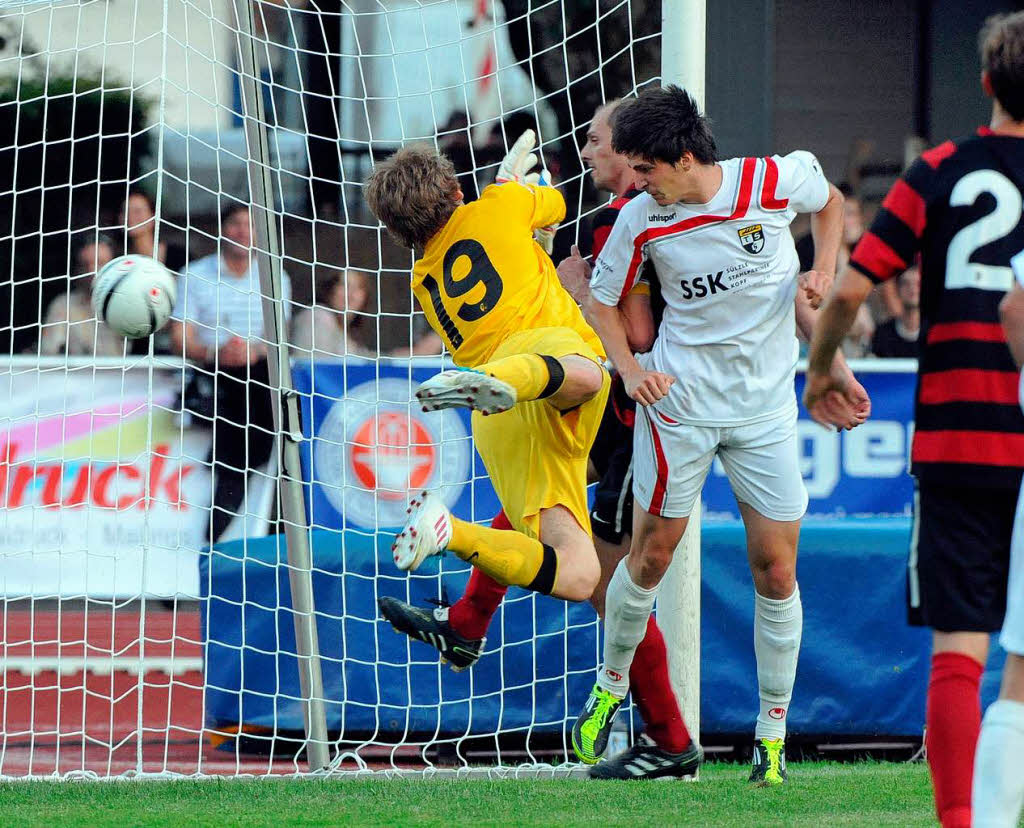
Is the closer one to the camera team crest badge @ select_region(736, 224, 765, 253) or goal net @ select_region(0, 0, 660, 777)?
team crest badge @ select_region(736, 224, 765, 253)

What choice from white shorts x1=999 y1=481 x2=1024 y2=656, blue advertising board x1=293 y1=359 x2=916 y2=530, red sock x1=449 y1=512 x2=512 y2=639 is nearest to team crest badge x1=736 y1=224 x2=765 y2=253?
red sock x1=449 y1=512 x2=512 y2=639

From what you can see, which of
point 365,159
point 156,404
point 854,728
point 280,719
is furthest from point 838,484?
point 365,159

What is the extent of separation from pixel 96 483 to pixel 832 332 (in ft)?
18.3

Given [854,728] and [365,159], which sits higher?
[365,159]

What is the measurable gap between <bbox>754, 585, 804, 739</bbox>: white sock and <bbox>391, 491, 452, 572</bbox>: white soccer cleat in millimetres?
1072

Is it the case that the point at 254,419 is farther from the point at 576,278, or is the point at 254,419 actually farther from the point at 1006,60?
the point at 1006,60

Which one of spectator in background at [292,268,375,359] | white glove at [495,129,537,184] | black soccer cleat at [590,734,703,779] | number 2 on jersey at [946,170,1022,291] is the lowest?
A: black soccer cleat at [590,734,703,779]

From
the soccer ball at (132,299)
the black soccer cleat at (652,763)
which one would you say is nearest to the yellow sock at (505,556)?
the black soccer cleat at (652,763)

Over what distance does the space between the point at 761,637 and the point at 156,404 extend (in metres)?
3.97

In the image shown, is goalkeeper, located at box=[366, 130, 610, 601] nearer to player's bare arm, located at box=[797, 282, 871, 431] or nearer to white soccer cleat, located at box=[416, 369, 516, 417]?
white soccer cleat, located at box=[416, 369, 516, 417]

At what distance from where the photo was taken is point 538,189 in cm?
495

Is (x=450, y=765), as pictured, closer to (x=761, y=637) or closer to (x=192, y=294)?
(x=761, y=637)

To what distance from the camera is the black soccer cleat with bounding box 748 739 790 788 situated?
4738 mm

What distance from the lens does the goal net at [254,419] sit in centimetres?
591
